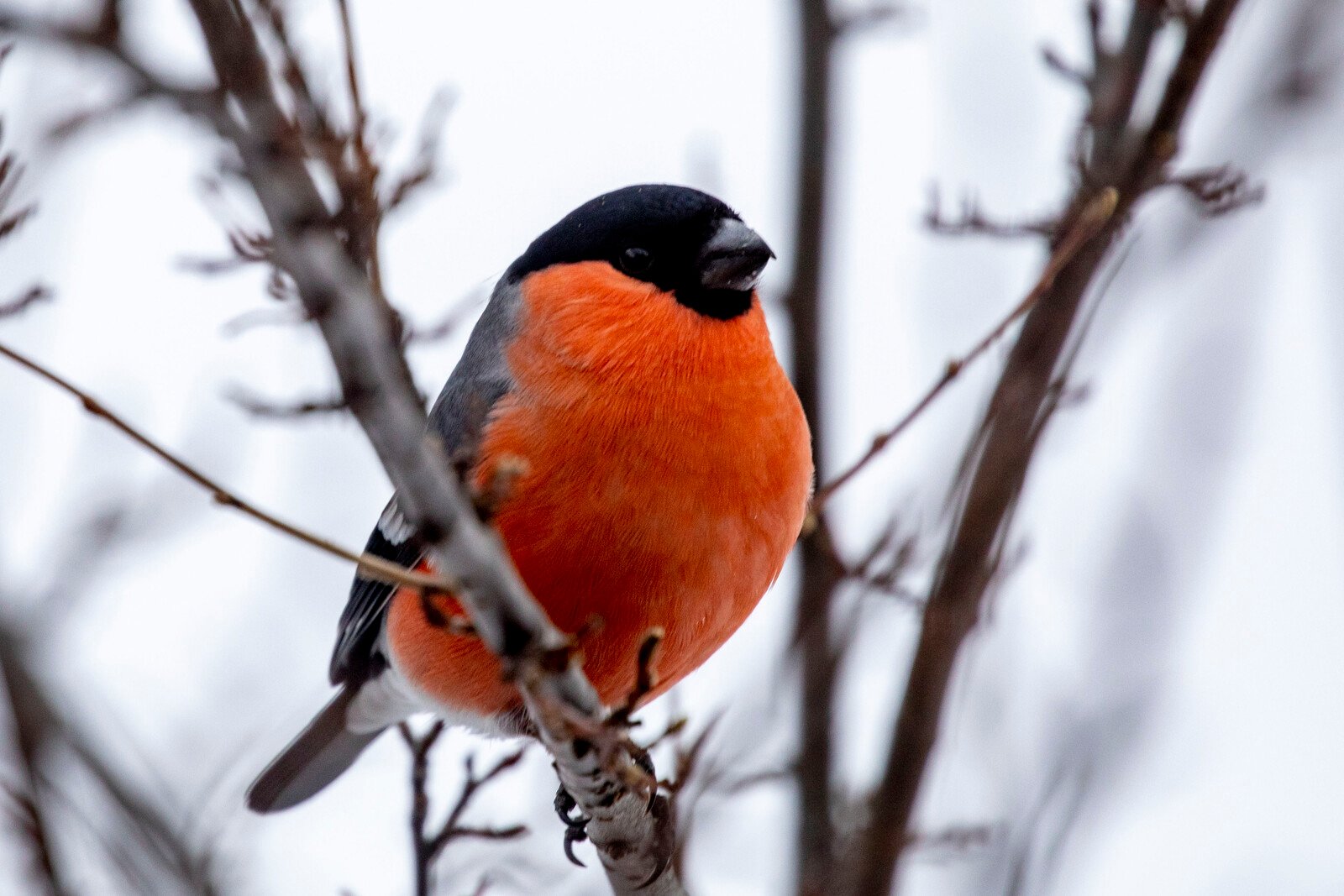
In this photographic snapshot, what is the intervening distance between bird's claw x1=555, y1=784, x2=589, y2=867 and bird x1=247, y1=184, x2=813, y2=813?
0.25 meters

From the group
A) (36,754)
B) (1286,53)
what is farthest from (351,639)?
(1286,53)

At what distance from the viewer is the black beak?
14.5 ft

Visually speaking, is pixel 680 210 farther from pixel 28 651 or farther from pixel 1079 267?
pixel 28 651

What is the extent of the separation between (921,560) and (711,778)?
129 centimetres

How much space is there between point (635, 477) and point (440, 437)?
2.93ft

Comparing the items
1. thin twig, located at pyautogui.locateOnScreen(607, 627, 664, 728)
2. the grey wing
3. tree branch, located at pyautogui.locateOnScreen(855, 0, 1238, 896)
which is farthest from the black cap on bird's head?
thin twig, located at pyautogui.locateOnScreen(607, 627, 664, 728)

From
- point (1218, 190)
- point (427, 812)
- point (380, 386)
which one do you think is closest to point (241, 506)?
point (380, 386)

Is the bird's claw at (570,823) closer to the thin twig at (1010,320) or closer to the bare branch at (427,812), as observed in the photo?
the bare branch at (427,812)

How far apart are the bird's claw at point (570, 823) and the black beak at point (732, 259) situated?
4.88 ft

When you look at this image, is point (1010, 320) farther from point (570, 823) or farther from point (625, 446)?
point (570, 823)

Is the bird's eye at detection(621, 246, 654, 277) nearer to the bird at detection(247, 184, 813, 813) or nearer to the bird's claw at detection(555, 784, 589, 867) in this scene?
the bird at detection(247, 184, 813, 813)

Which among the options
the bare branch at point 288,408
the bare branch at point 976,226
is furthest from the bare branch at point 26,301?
the bare branch at point 976,226

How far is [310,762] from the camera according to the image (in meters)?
5.94

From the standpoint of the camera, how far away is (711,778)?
409cm
